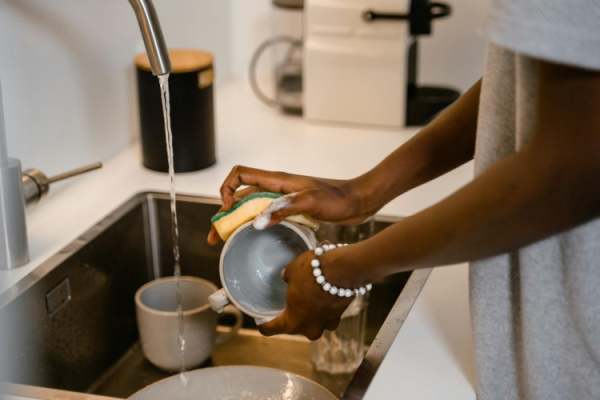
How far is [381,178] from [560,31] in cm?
42

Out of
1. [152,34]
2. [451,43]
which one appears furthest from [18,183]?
[451,43]

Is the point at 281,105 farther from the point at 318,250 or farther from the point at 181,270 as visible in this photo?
the point at 318,250

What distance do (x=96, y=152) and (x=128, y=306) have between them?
29 cm

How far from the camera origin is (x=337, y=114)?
1782mm

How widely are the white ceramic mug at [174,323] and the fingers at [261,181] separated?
22cm

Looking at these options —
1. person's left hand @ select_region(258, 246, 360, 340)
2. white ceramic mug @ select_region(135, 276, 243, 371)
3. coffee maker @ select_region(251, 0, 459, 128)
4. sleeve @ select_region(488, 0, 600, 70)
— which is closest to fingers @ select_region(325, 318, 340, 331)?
person's left hand @ select_region(258, 246, 360, 340)

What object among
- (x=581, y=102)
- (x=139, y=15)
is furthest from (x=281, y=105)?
(x=581, y=102)

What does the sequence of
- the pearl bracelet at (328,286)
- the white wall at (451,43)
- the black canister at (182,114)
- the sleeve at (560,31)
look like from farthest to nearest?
the white wall at (451,43) < the black canister at (182,114) < the pearl bracelet at (328,286) < the sleeve at (560,31)

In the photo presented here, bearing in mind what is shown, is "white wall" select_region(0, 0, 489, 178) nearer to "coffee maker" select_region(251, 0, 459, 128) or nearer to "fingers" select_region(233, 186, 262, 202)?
"coffee maker" select_region(251, 0, 459, 128)

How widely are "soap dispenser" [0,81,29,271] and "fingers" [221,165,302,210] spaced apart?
266mm

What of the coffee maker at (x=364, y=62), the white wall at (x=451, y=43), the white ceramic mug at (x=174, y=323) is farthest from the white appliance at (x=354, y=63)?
the white ceramic mug at (x=174, y=323)

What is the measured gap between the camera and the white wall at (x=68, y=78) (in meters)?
1.31

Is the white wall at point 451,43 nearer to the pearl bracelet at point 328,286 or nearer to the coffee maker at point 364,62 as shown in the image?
the coffee maker at point 364,62

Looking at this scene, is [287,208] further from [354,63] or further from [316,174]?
[354,63]
